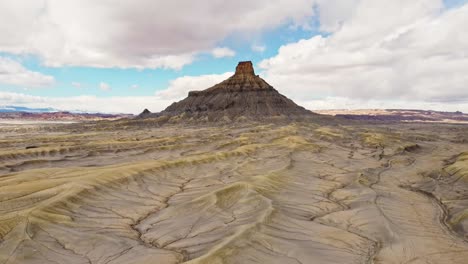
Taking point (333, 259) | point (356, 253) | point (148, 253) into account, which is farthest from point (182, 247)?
point (356, 253)

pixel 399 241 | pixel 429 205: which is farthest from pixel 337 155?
pixel 399 241

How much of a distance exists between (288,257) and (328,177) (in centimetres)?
3334

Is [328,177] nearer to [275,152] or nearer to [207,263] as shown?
[275,152]

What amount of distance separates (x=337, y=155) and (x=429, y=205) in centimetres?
4222

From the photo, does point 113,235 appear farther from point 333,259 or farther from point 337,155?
point 337,155

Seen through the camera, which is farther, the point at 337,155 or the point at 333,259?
the point at 337,155

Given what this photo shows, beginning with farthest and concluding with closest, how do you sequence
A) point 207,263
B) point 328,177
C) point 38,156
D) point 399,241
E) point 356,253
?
point 38,156
point 328,177
point 399,241
point 356,253
point 207,263

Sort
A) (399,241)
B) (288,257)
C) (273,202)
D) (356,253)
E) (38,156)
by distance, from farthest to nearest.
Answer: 1. (38,156)
2. (273,202)
3. (399,241)
4. (356,253)
5. (288,257)

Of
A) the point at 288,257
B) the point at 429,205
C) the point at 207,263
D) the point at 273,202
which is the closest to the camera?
the point at 207,263

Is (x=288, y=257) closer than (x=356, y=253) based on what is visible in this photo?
Yes

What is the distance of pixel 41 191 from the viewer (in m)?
35.8

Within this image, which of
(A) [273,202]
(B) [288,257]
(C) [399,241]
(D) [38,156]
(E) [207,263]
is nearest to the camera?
(E) [207,263]

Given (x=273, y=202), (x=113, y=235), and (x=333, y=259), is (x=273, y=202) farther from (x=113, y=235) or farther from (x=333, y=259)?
(x=113, y=235)

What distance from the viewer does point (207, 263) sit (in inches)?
782
